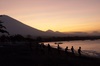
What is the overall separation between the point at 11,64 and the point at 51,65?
4347 millimetres

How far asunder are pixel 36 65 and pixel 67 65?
11.6 ft

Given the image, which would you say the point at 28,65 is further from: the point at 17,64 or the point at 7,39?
the point at 7,39

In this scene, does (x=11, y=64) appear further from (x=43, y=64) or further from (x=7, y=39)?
(x=7, y=39)

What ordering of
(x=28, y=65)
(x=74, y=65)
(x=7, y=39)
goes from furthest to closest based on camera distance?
(x=7, y=39), (x=74, y=65), (x=28, y=65)

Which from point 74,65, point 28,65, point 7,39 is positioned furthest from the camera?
point 7,39

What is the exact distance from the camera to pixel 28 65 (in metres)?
22.5

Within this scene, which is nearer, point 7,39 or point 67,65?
point 67,65

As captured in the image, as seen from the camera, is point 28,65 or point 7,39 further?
point 7,39

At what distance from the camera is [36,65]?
22594mm

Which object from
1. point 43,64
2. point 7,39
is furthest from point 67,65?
point 7,39

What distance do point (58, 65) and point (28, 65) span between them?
3237 millimetres

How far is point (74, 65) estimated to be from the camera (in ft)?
80.0

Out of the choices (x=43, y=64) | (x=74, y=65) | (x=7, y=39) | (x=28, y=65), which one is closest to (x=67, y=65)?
(x=74, y=65)

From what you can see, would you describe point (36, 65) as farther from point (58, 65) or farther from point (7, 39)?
point (7, 39)
